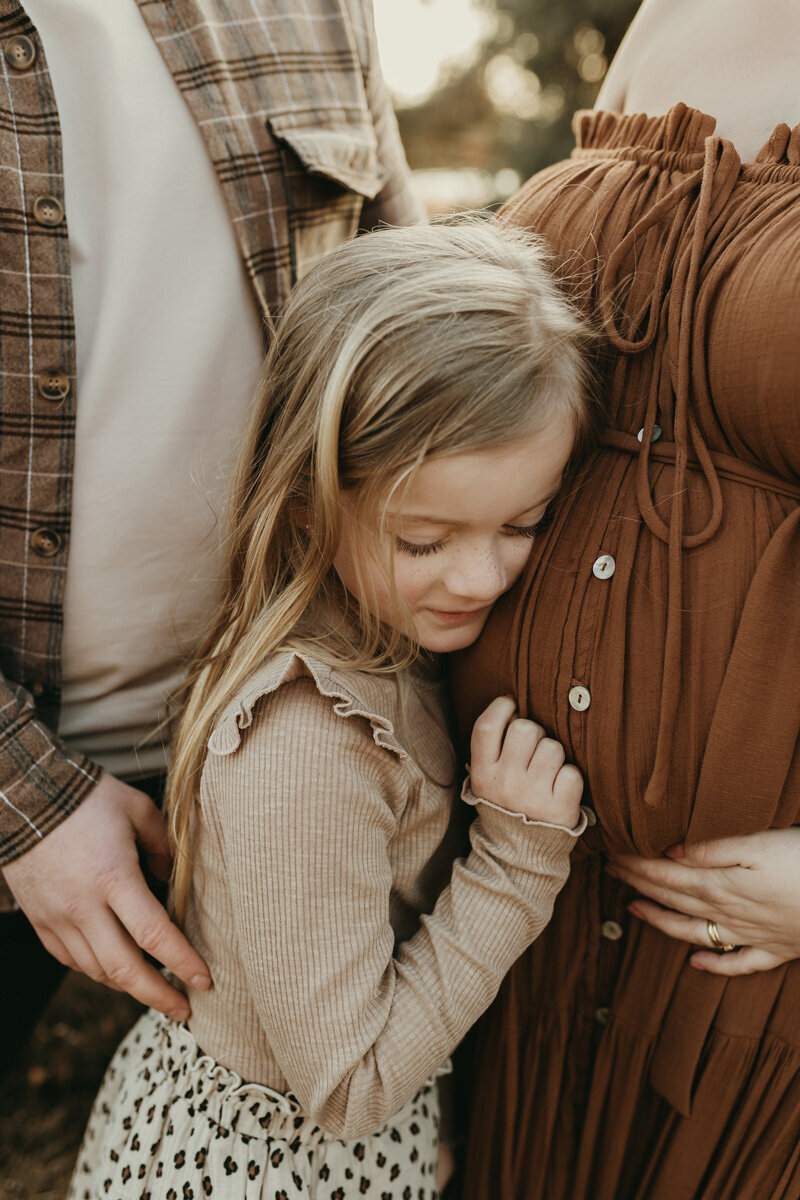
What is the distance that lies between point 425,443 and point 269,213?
0.72 m

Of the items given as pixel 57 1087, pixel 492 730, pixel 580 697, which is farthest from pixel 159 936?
pixel 57 1087

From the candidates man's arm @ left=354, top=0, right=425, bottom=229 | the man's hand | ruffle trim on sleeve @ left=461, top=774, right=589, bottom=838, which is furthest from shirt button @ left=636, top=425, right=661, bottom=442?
the man's hand

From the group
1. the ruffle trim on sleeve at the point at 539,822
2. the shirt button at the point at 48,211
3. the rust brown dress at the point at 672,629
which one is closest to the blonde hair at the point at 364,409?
the rust brown dress at the point at 672,629

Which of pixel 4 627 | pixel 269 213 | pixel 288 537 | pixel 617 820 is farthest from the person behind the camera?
pixel 269 213

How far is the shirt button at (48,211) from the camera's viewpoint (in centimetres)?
135

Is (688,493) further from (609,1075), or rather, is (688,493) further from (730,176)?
(609,1075)

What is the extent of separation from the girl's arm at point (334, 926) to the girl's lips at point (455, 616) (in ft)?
0.62

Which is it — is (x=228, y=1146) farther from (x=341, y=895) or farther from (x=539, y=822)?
(x=539, y=822)

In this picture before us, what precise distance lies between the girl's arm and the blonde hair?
A: 0.47 ft

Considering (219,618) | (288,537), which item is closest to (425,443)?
(288,537)

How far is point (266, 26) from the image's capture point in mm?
1589

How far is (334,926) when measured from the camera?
1.15 m

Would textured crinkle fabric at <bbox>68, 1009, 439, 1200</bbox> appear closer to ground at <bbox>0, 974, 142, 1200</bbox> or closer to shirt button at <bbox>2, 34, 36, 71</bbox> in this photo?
ground at <bbox>0, 974, 142, 1200</bbox>

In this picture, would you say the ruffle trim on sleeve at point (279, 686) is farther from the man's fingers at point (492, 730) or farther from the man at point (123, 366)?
the man at point (123, 366)
